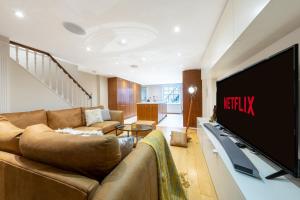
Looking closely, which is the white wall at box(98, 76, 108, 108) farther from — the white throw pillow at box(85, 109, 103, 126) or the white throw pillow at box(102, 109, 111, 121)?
the white throw pillow at box(85, 109, 103, 126)

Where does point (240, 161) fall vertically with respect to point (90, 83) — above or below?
below

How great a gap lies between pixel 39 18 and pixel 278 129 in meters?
2.93

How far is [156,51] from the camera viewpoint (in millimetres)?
3174

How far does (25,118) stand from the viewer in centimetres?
233

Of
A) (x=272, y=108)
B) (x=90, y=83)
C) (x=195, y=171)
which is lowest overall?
(x=195, y=171)

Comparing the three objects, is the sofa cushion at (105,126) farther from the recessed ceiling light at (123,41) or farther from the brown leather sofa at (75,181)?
the brown leather sofa at (75,181)

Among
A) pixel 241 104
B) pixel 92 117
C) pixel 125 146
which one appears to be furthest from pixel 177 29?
pixel 92 117

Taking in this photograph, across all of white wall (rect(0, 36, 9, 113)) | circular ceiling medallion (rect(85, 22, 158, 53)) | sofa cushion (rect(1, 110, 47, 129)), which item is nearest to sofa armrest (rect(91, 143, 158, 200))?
circular ceiling medallion (rect(85, 22, 158, 53))

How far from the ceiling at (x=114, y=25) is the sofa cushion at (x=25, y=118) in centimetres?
141

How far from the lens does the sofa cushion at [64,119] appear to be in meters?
2.74

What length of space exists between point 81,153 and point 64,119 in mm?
2664

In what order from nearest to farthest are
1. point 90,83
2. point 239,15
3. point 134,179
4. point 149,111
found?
point 134,179 < point 239,15 < point 149,111 < point 90,83

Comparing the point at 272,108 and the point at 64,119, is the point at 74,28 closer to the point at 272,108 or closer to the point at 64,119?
the point at 64,119

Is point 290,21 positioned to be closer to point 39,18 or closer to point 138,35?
point 138,35
